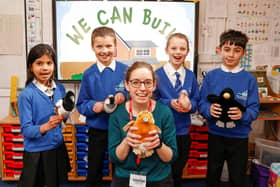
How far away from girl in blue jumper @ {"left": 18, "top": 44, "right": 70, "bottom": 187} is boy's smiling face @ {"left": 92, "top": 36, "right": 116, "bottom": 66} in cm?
28

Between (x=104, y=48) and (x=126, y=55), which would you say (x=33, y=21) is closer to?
(x=126, y=55)

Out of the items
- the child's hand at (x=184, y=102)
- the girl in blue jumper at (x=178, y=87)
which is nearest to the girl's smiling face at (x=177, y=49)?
the girl in blue jumper at (x=178, y=87)

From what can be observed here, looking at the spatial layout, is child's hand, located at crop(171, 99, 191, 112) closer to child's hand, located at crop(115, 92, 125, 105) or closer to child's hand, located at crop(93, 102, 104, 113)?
child's hand, located at crop(115, 92, 125, 105)

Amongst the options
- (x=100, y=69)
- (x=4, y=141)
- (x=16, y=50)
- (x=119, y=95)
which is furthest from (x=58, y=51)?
(x=119, y=95)

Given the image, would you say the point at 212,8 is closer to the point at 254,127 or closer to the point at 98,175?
the point at 254,127

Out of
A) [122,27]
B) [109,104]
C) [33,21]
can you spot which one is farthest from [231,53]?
[33,21]

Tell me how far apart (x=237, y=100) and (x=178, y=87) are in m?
0.39

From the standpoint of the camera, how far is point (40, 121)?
65.6 inches

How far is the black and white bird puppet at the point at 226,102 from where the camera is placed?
5.68 ft

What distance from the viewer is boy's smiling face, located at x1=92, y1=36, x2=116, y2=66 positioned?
1.79 metres

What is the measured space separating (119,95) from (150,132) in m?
0.48

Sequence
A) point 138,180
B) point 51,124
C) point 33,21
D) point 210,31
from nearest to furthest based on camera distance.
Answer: point 138,180
point 51,124
point 33,21
point 210,31

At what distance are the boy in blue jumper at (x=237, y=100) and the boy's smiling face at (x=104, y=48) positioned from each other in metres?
Result: 0.69

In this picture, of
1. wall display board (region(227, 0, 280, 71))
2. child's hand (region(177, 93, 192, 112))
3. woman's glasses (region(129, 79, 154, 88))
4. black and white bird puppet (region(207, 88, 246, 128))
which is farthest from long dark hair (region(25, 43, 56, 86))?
wall display board (region(227, 0, 280, 71))
